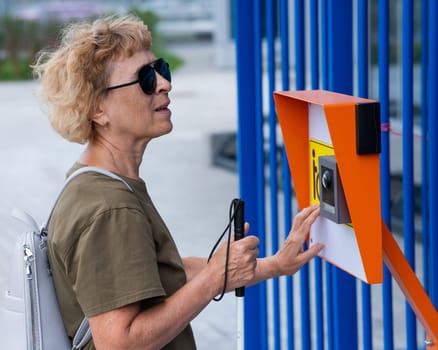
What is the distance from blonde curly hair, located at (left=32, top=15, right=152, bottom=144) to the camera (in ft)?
8.56

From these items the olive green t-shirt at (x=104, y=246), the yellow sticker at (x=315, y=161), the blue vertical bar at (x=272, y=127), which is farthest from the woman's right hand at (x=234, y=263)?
the blue vertical bar at (x=272, y=127)

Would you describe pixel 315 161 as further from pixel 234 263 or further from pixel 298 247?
pixel 234 263

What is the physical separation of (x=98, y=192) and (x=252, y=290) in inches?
64.4

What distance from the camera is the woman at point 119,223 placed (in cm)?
238

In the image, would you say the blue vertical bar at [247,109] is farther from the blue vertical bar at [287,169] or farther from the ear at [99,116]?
the ear at [99,116]

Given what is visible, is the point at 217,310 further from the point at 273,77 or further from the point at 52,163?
the point at 52,163

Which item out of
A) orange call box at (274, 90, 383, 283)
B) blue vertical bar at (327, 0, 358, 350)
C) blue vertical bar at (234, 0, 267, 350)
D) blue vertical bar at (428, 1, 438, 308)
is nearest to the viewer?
orange call box at (274, 90, 383, 283)

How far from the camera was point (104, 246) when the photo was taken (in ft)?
7.82

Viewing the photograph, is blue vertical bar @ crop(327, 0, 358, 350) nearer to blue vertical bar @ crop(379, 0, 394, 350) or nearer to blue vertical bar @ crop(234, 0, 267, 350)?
blue vertical bar @ crop(379, 0, 394, 350)

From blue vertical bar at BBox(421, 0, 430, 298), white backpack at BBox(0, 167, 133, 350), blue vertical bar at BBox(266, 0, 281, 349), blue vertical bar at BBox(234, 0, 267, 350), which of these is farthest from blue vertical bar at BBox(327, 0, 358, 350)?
white backpack at BBox(0, 167, 133, 350)

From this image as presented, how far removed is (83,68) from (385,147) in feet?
3.52

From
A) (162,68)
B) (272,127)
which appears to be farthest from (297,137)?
Answer: (272,127)

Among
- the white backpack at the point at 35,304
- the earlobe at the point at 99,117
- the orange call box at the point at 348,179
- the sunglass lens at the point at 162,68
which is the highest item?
the sunglass lens at the point at 162,68

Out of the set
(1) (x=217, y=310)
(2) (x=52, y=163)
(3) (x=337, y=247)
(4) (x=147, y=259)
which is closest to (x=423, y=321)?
(3) (x=337, y=247)
